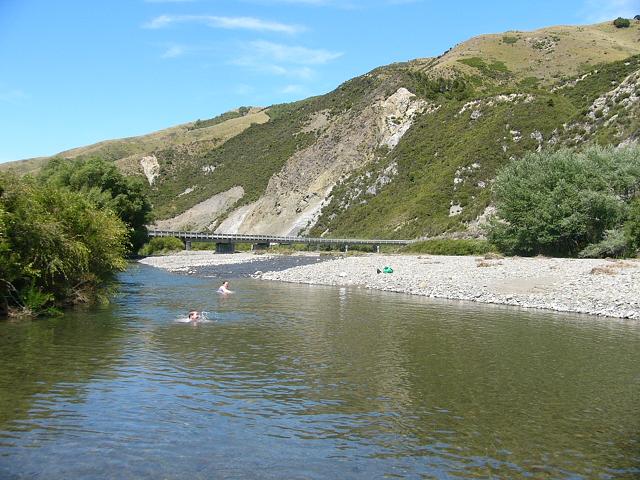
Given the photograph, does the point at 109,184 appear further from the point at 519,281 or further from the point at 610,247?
the point at 610,247

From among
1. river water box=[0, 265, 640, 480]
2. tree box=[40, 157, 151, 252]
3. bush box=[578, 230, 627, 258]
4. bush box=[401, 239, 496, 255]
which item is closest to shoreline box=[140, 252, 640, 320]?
bush box=[578, 230, 627, 258]

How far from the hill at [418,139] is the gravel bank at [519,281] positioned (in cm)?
2872

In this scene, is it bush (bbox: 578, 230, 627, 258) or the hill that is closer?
bush (bbox: 578, 230, 627, 258)

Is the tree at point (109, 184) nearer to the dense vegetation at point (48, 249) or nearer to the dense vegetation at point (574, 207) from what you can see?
the dense vegetation at point (48, 249)

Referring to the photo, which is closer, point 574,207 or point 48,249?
point 48,249

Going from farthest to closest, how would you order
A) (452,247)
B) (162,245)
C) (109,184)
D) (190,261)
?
(162,245) < (190,261) < (109,184) < (452,247)

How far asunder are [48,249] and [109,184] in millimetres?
54709

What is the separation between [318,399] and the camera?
46.7ft

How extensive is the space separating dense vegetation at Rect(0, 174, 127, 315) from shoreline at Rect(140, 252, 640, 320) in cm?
1947

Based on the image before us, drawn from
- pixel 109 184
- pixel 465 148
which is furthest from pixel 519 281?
pixel 465 148

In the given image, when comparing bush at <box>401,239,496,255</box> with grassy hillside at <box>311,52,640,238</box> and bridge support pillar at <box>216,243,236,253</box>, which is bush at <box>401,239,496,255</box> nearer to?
grassy hillside at <box>311,52,640,238</box>

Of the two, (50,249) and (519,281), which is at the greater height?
(50,249)

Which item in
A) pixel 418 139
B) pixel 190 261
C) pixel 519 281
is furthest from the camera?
pixel 418 139

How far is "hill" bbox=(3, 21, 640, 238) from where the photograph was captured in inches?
3696
